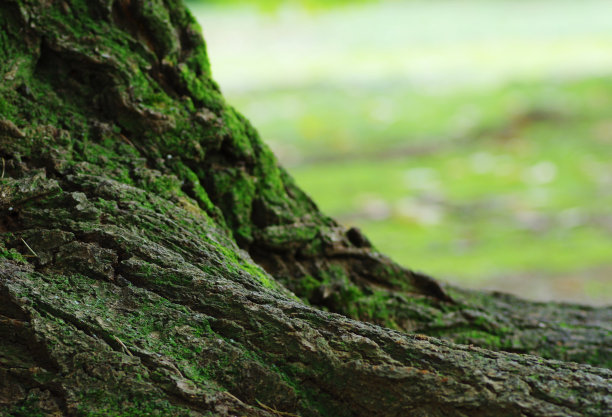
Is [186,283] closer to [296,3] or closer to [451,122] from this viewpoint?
[296,3]

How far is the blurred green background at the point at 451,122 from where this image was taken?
6.18 metres

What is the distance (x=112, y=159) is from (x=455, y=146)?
8.41 meters

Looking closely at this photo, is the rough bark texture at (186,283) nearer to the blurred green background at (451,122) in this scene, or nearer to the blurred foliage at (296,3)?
the blurred green background at (451,122)

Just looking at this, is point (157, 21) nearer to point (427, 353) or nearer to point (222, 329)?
point (222, 329)

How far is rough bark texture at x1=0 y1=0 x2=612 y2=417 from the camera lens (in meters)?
1.47

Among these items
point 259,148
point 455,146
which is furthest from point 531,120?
point 259,148

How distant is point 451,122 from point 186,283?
9.82 m

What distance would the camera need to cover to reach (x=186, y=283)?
1688mm

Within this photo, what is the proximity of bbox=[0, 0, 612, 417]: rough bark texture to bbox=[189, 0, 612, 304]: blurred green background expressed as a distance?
3.06 m

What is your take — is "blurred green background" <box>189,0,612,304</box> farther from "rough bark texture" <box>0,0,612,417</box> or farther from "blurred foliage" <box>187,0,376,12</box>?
"rough bark texture" <box>0,0,612,417</box>

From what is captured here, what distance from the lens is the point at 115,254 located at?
67.2 inches

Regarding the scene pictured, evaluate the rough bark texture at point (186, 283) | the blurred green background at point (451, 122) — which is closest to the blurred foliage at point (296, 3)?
Result: the blurred green background at point (451, 122)

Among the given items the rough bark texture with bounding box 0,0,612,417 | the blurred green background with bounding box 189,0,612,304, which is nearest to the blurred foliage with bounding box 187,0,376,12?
the blurred green background with bounding box 189,0,612,304

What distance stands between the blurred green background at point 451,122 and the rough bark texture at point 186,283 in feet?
10.0
